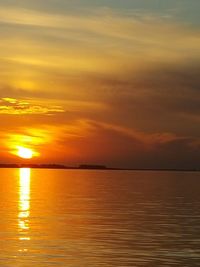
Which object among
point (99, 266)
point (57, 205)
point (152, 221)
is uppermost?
point (57, 205)

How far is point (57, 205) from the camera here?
80.6 meters

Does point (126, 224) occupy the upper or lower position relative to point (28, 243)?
upper

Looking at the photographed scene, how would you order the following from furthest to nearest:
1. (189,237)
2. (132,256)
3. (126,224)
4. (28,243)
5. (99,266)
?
(126,224)
(189,237)
(28,243)
(132,256)
(99,266)

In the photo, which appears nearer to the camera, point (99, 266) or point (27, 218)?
point (99, 266)

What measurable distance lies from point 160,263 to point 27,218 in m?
28.5

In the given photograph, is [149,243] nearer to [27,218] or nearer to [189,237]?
[189,237]

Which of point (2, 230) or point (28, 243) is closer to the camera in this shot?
point (28, 243)

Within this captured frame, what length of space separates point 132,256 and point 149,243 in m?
5.93

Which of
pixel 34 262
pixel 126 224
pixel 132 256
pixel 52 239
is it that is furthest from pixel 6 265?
pixel 126 224

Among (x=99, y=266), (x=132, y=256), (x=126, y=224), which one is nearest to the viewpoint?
(x=99, y=266)

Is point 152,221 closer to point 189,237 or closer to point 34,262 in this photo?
point 189,237

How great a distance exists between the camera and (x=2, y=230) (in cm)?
5056

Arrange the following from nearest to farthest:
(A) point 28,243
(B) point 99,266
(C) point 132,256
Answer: (B) point 99,266, (C) point 132,256, (A) point 28,243

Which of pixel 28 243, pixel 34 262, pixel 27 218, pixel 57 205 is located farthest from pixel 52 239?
pixel 57 205
